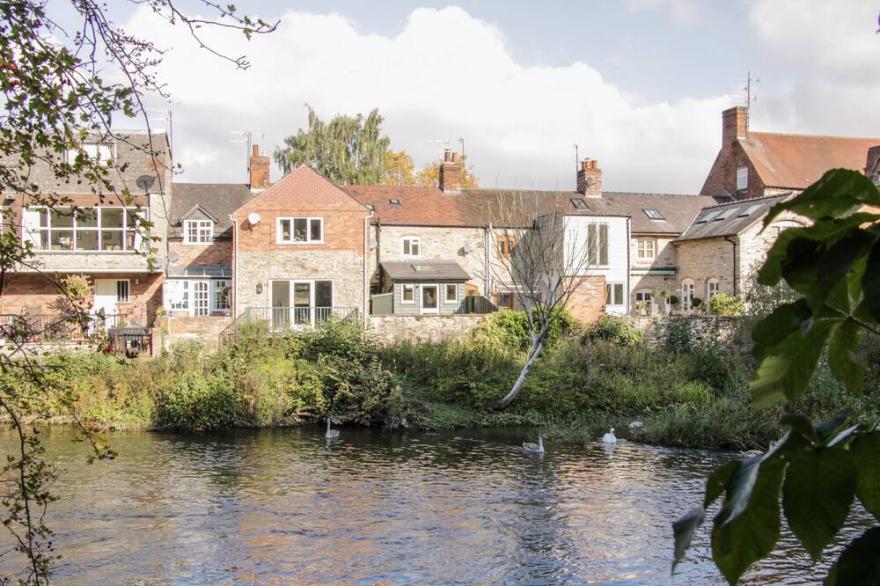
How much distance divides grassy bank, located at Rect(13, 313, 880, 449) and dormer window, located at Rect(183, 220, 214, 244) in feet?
44.2

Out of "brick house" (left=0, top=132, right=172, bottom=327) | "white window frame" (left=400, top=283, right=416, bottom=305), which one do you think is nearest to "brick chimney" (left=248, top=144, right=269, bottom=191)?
"brick house" (left=0, top=132, right=172, bottom=327)

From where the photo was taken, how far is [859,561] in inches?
41.3

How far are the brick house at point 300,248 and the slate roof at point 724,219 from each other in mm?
17179

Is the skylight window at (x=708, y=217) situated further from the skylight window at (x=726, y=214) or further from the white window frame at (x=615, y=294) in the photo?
the white window frame at (x=615, y=294)

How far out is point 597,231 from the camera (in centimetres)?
4078

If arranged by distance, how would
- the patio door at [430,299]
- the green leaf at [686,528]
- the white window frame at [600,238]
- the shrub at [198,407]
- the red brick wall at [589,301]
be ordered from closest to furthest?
the green leaf at [686,528], the shrub at [198,407], the red brick wall at [589,301], the patio door at [430,299], the white window frame at [600,238]

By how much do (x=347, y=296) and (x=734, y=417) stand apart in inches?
705

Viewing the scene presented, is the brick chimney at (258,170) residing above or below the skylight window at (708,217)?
above

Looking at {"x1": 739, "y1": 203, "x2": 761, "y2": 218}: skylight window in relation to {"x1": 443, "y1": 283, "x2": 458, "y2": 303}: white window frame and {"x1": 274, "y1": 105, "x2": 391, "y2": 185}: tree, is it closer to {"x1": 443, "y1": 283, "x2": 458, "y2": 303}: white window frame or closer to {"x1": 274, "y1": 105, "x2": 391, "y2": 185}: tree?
{"x1": 443, "y1": 283, "x2": 458, "y2": 303}: white window frame

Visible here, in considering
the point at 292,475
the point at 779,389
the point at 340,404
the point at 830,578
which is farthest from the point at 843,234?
the point at 340,404

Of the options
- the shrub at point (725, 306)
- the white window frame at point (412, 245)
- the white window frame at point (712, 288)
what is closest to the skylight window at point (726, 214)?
the white window frame at point (712, 288)

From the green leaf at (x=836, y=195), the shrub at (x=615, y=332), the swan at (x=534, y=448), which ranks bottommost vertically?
the swan at (x=534, y=448)

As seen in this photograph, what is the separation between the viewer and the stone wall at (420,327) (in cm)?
3098

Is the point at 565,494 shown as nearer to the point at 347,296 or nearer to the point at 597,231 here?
the point at 347,296
